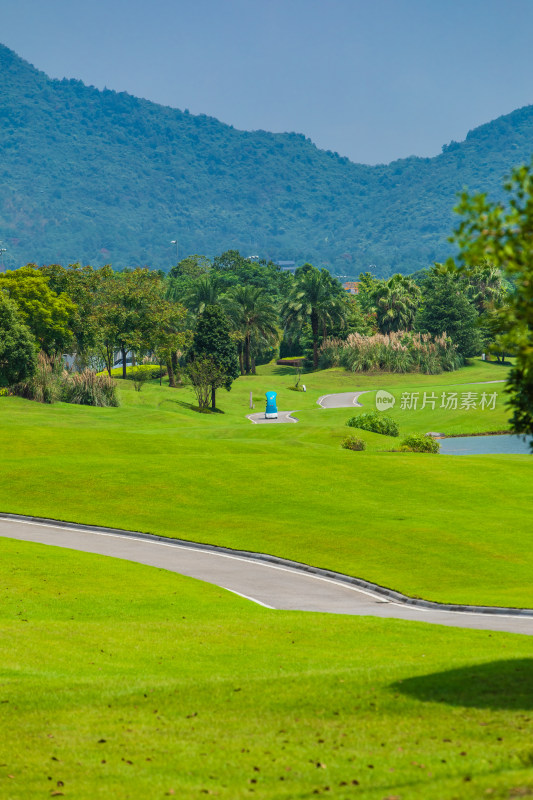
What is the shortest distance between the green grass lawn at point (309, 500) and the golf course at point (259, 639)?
14cm

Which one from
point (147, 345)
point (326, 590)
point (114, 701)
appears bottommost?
point (326, 590)

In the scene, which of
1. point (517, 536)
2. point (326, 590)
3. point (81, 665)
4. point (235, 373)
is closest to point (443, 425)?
point (235, 373)

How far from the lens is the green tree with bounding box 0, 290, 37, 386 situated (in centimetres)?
7831

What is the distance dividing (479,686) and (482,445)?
61.8 m

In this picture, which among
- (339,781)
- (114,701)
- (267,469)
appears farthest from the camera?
(267,469)

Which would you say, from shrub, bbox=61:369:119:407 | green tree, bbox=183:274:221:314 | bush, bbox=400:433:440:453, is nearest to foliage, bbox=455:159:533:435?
bush, bbox=400:433:440:453

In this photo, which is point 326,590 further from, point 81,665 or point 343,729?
point 343,729

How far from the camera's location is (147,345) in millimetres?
106250

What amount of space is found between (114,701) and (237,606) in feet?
31.8

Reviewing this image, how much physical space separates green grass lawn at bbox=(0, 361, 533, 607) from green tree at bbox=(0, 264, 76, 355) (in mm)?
45929

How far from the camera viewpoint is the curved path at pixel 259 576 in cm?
2217

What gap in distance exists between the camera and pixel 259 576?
27.1 meters

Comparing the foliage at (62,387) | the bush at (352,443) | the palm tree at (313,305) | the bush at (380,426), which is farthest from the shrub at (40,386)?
the palm tree at (313,305)

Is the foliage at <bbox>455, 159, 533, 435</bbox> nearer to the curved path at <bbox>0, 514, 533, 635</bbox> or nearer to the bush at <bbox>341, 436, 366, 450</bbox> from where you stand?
the curved path at <bbox>0, 514, 533, 635</bbox>
